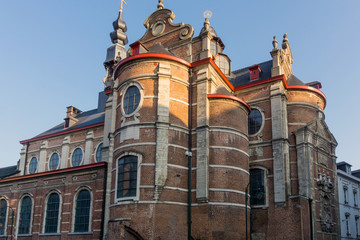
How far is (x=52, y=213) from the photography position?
26.7 meters

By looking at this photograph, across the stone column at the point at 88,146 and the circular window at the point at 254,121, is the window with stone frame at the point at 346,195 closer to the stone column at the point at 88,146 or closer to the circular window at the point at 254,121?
the circular window at the point at 254,121

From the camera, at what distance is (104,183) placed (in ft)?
79.7

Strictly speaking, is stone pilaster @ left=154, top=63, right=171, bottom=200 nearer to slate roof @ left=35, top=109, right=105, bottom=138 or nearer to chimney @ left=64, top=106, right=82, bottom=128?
slate roof @ left=35, top=109, right=105, bottom=138

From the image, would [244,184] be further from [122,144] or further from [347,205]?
[347,205]

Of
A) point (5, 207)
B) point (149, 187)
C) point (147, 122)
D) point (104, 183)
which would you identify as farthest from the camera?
point (5, 207)

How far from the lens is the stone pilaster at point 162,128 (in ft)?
66.3

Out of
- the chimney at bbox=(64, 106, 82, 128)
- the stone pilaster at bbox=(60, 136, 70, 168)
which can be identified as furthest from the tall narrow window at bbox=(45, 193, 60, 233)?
the chimney at bbox=(64, 106, 82, 128)

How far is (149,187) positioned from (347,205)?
19.9 metres

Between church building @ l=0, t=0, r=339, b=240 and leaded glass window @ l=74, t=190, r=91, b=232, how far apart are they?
68 mm

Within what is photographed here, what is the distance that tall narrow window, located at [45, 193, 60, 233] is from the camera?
26.3m

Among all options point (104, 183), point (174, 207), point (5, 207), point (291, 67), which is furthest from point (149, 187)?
point (291, 67)

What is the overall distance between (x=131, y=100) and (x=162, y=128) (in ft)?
9.60

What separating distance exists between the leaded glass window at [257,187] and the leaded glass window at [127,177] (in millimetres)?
9034

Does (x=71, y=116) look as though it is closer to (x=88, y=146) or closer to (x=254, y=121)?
(x=88, y=146)
